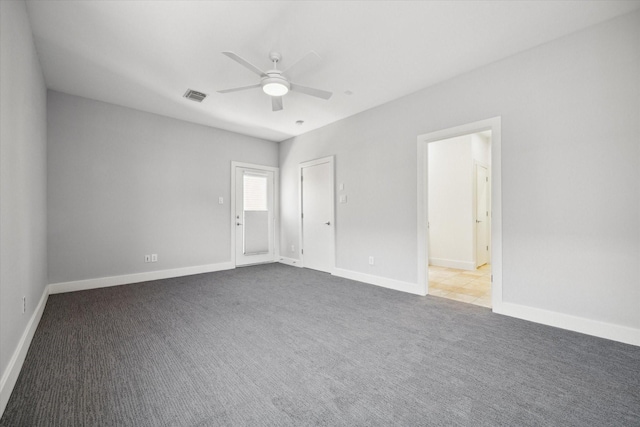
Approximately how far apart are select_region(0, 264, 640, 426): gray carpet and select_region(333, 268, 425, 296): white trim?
1.98 ft

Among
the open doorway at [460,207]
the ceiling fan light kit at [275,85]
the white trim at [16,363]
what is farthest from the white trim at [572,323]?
the white trim at [16,363]

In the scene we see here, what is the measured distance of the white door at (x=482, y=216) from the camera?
557 cm

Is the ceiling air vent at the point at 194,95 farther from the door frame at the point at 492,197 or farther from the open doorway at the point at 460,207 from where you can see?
the open doorway at the point at 460,207

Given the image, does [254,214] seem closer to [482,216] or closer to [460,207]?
[460,207]

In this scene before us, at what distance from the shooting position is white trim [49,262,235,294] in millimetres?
3887

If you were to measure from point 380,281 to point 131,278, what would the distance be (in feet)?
12.9

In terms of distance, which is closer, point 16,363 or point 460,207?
point 16,363

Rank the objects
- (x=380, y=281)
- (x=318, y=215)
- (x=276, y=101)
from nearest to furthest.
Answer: (x=276, y=101) < (x=380, y=281) < (x=318, y=215)

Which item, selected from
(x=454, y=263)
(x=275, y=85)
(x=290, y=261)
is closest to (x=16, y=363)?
(x=275, y=85)

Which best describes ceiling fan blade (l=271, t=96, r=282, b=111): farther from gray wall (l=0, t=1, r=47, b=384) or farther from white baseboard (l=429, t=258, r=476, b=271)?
white baseboard (l=429, t=258, r=476, b=271)

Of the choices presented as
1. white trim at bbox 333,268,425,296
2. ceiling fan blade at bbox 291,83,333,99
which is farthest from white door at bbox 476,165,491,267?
ceiling fan blade at bbox 291,83,333,99

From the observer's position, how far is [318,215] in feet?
17.7

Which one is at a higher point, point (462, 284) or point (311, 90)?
point (311, 90)

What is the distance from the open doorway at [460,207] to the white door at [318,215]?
1908 mm
